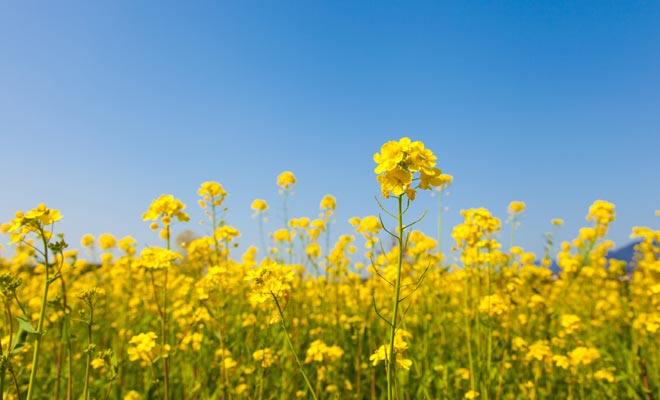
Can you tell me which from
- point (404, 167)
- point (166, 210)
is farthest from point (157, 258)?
point (404, 167)

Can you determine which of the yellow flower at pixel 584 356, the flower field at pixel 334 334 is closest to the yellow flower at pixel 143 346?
the flower field at pixel 334 334

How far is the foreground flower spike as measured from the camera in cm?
151

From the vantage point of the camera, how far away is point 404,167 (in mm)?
1552

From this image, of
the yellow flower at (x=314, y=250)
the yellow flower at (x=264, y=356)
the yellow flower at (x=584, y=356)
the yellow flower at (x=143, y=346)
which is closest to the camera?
the yellow flower at (x=143, y=346)

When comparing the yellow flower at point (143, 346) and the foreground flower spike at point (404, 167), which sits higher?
the foreground flower spike at point (404, 167)

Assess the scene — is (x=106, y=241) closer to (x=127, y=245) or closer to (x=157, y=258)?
(x=127, y=245)

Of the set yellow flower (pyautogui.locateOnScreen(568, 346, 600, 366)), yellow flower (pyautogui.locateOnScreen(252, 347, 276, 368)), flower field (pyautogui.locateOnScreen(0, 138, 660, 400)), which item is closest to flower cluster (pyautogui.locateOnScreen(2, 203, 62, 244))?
flower field (pyautogui.locateOnScreen(0, 138, 660, 400))

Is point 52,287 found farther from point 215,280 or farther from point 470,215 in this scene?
point 470,215

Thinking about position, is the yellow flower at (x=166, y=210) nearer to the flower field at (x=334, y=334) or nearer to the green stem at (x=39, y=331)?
the flower field at (x=334, y=334)

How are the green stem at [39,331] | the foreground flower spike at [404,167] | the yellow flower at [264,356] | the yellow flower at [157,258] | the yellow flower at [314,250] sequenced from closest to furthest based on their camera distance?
1. the foreground flower spike at [404,167]
2. the green stem at [39,331]
3. the yellow flower at [264,356]
4. the yellow flower at [157,258]
5. the yellow flower at [314,250]

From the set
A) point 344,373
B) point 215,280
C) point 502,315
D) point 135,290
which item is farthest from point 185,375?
point 135,290

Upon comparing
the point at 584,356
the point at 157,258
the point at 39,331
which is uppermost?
the point at 157,258

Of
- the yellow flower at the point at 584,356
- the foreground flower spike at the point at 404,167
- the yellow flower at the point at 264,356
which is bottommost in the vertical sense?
the yellow flower at the point at 584,356

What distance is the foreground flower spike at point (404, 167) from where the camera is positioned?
151 centimetres
